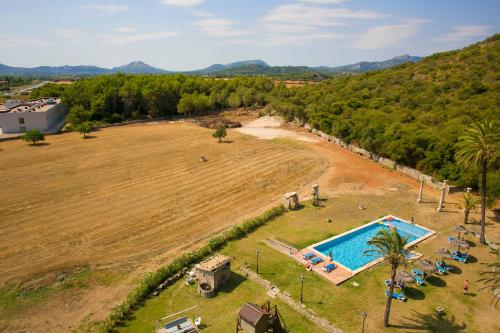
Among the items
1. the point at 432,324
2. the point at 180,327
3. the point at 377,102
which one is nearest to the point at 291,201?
the point at 432,324

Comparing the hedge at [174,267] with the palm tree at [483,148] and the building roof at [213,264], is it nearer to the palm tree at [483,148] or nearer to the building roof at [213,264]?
the building roof at [213,264]

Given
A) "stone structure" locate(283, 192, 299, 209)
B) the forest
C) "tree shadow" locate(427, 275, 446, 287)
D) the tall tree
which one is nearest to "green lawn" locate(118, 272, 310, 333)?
"tree shadow" locate(427, 275, 446, 287)

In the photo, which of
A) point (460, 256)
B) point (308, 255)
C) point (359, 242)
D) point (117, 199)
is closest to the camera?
point (460, 256)

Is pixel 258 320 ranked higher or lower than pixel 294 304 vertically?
higher

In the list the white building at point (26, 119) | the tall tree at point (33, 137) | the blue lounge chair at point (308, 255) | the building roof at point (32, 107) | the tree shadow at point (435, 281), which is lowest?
the tree shadow at point (435, 281)

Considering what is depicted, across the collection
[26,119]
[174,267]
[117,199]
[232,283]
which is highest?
[26,119]

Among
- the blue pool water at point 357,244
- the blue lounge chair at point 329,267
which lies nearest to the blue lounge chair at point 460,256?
the blue pool water at point 357,244

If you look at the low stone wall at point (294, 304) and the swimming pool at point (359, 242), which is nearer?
the low stone wall at point (294, 304)

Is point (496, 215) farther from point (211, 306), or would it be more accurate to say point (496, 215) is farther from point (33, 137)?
point (33, 137)
